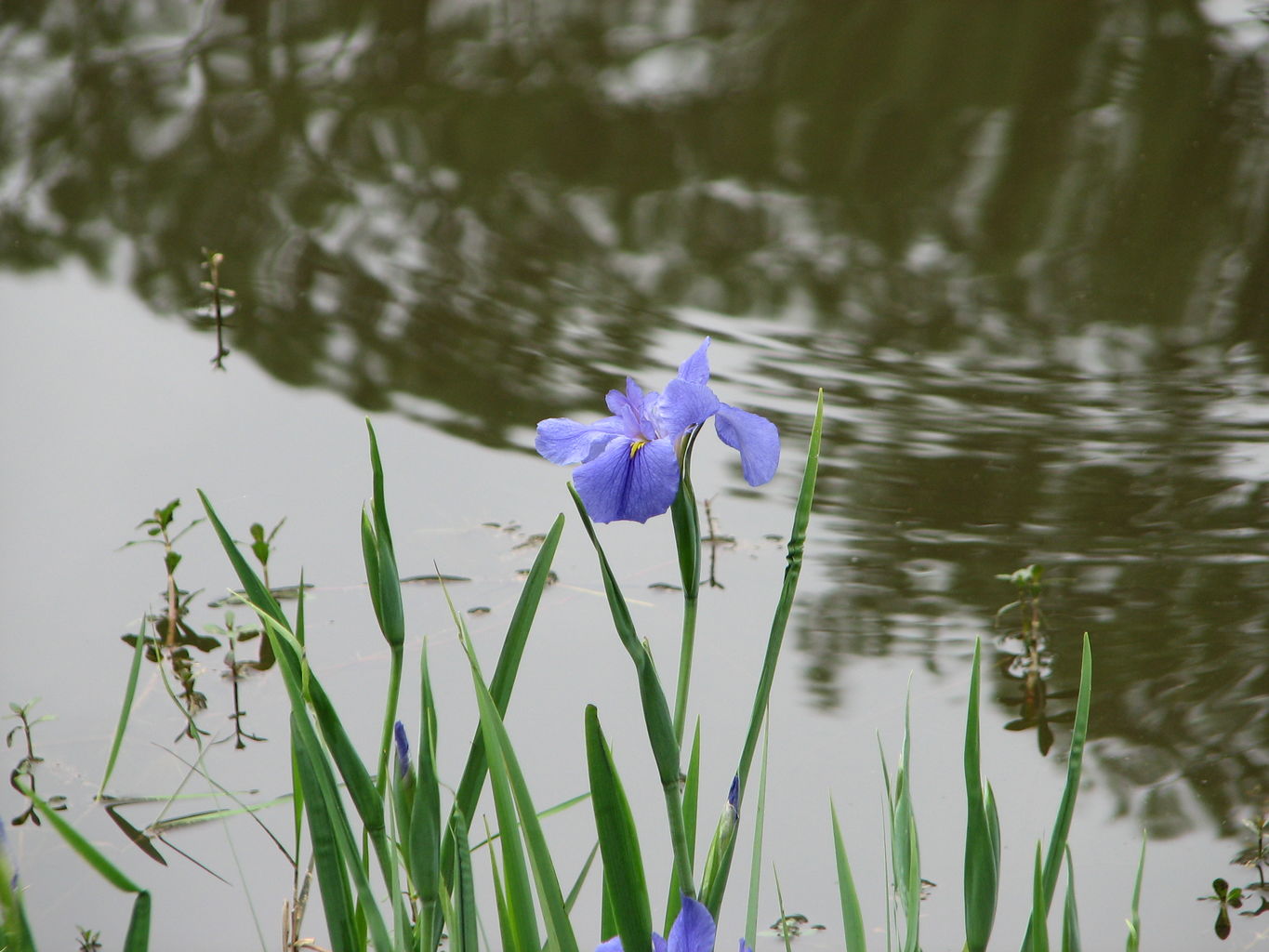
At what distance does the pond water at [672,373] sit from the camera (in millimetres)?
1575

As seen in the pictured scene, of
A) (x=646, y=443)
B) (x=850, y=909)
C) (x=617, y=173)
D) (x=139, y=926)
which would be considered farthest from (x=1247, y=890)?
(x=617, y=173)

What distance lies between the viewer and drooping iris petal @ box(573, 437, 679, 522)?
68 centimetres

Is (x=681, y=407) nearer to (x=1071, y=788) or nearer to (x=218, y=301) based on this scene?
(x=1071, y=788)

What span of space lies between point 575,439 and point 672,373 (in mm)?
1791

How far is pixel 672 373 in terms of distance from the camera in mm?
2525

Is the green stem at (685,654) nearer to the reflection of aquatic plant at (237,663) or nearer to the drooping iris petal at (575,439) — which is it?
the drooping iris petal at (575,439)

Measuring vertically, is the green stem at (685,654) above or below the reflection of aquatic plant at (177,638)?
above

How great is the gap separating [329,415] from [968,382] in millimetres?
1324

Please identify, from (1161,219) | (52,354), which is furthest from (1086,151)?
→ (52,354)

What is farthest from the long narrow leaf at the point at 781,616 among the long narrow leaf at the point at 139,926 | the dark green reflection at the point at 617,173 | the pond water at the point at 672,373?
the dark green reflection at the point at 617,173

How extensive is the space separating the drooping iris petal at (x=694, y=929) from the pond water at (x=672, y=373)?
78 centimetres

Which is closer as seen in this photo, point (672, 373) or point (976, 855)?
point (976, 855)

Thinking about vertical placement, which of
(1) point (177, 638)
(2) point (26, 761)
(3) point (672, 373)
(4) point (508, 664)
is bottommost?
(2) point (26, 761)

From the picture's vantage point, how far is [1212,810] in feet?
4.99
